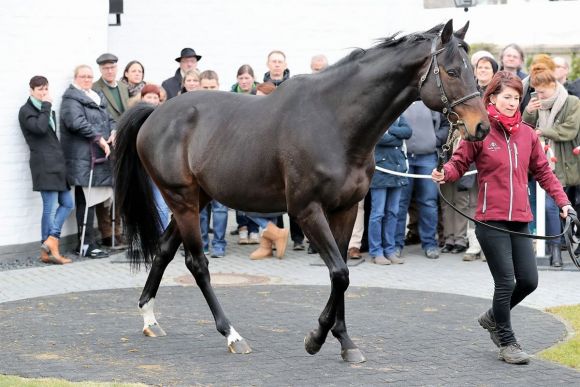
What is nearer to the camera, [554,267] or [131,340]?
[131,340]

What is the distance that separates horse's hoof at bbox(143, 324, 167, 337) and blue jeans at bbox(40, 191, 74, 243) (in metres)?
4.18

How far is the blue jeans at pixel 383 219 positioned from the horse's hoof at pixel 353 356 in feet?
16.1

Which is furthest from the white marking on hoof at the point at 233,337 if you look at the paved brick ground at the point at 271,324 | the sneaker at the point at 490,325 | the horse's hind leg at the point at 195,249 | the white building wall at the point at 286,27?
the white building wall at the point at 286,27

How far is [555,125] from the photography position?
11.6 metres

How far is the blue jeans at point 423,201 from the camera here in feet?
40.3

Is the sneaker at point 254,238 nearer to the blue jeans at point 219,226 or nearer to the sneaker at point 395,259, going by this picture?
the blue jeans at point 219,226

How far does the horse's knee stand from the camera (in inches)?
275

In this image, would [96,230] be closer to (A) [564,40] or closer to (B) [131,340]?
(B) [131,340]

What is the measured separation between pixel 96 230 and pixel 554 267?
572 centimetres

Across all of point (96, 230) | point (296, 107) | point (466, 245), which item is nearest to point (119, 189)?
point (296, 107)

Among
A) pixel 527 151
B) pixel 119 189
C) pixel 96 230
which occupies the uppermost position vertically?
pixel 527 151

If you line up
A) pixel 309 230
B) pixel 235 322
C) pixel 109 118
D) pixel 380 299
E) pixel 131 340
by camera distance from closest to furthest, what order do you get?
1. pixel 309 230
2. pixel 131 340
3. pixel 235 322
4. pixel 380 299
5. pixel 109 118

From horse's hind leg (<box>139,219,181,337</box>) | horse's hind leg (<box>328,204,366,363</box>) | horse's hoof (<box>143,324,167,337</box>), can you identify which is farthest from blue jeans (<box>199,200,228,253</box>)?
horse's hind leg (<box>328,204,366,363</box>)

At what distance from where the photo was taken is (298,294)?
995 cm
